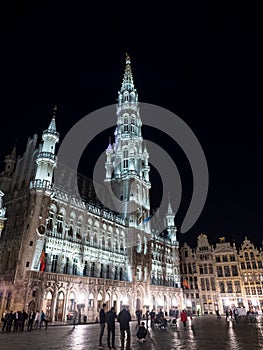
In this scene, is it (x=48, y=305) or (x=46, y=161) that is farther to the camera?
(x=46, y=161)

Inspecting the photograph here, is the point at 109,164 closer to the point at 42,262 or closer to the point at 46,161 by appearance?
the point at 46,161

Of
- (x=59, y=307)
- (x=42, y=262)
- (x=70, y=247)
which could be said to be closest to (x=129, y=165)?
(x=70, y=247)

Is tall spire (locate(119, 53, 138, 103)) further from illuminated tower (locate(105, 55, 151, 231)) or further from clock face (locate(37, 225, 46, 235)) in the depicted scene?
clock face (locate(37, 225, 46, 235))

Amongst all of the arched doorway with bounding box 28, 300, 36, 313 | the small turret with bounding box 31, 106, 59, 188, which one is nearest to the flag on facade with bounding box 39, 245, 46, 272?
the arched doorway with bounding box 28, 300, 36, 313

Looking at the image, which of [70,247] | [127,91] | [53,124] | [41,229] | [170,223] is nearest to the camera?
[41,229]

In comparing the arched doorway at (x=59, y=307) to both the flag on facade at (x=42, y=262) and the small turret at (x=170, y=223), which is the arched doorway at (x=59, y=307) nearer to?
the flag on facade at (x=42, y=262)

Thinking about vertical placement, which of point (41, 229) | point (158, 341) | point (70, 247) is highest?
point (41, 229)

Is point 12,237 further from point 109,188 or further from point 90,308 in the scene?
point 109,188

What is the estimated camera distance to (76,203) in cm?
4250

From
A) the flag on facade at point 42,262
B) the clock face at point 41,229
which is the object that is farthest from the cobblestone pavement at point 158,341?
the clock face at point 41,229

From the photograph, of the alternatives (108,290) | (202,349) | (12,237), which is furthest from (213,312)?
(202,349)

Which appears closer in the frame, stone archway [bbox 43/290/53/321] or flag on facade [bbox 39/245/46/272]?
stone archway [bbox 43/290/53/321]

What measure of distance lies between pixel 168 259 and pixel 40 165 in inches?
1661

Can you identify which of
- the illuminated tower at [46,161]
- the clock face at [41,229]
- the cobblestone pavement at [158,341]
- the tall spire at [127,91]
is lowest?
the cobblestone pavement at [158,341]
